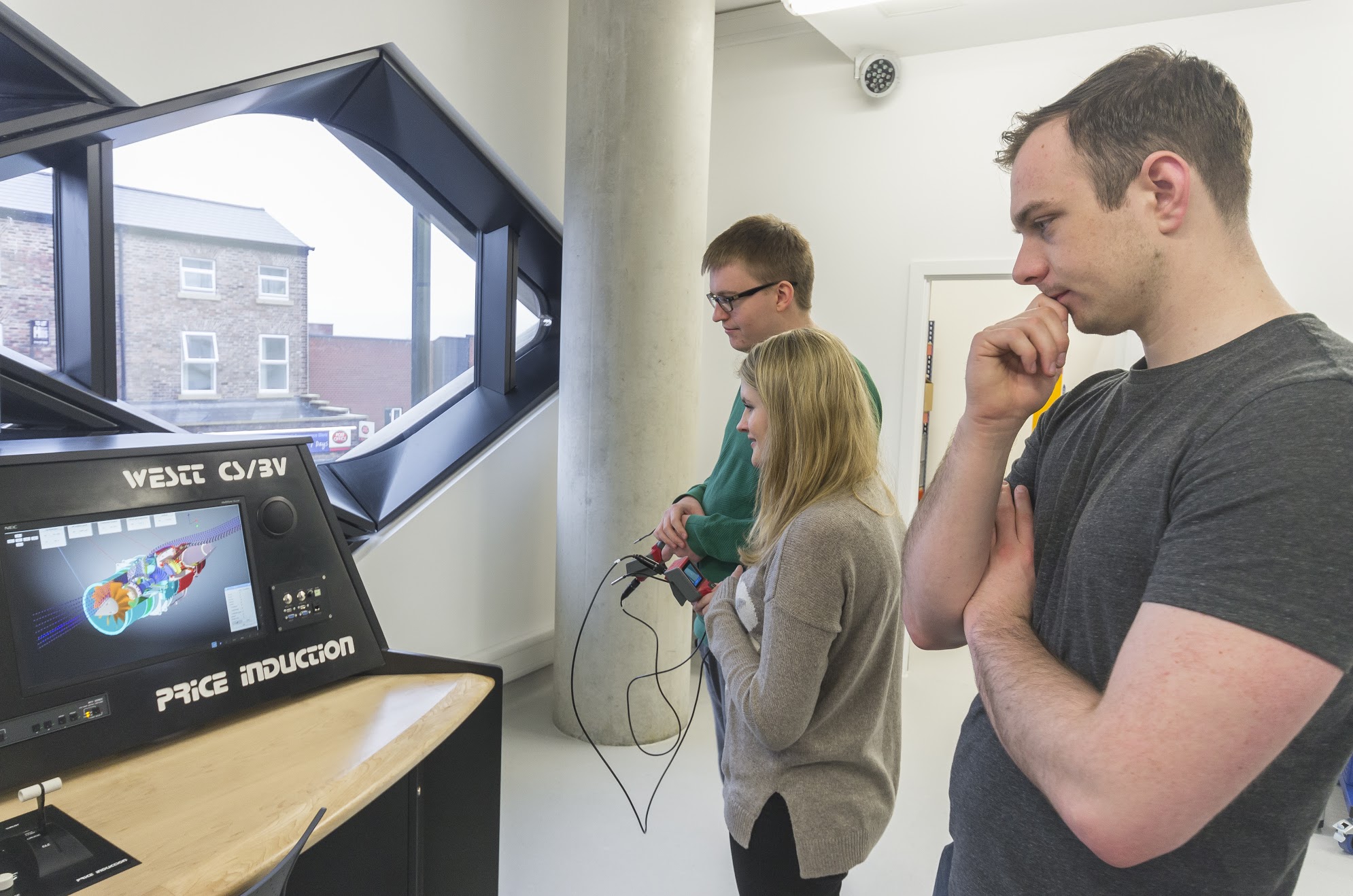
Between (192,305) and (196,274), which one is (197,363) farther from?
(196,274)

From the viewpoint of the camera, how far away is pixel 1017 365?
3.02 ft

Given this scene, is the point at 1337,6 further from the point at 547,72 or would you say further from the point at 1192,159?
the point at 1192,159

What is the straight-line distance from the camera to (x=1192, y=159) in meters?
0.79

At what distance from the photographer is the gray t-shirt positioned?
64 centimetres

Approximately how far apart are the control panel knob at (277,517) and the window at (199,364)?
1710 millimetres

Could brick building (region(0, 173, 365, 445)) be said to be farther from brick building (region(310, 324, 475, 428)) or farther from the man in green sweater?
the man in green sweater

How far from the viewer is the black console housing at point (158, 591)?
3.92 ft

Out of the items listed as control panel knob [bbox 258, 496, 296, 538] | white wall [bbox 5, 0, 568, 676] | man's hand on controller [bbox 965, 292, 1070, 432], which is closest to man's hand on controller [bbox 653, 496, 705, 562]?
control panel knob [bbox 258, 496, 296, 538]

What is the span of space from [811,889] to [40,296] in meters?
2.54

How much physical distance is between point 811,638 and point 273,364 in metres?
2.67

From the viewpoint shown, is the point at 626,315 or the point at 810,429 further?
the point at 626,315

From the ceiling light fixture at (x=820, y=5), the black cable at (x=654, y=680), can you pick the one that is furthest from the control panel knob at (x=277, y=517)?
the ceiling light fixture at (x=820, y=5)

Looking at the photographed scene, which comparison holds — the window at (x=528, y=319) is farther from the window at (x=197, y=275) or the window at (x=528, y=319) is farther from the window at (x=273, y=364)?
the window at (x=197, y=275)

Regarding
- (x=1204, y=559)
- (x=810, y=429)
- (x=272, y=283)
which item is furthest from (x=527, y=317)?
(x=1204, y=559)
